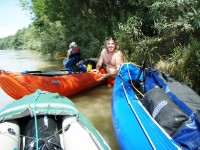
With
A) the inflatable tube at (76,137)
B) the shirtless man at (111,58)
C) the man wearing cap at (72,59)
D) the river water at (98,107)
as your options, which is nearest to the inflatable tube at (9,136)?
the inflatable tube at (76,137)

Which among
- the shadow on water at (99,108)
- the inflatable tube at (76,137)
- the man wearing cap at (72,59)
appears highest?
the man wearing cap at (72,59)

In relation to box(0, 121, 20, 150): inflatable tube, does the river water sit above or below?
below

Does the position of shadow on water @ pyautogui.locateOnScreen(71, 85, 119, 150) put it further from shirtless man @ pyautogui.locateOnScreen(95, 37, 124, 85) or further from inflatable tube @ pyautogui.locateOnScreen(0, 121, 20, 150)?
inflatable tube @ pyautogui.locateOnScreen(0, 121, 20, 150)

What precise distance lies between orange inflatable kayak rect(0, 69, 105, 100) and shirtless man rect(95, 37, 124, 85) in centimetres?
35

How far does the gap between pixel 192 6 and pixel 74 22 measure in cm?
670

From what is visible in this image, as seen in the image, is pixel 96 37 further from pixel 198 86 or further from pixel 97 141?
pixel 97 141

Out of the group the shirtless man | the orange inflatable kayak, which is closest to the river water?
the orange inflatable kayak

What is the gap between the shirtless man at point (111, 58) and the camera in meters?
5.73

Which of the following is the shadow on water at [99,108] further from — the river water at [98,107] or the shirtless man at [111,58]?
the shirtless man at [111,58]

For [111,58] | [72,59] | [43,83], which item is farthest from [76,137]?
[72,59]

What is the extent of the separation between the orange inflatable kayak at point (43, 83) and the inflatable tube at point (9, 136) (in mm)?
2006

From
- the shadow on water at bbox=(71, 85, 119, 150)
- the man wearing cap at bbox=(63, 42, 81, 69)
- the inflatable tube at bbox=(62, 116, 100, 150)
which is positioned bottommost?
the shadow on water at bbox=(71, 85, 119, 150)

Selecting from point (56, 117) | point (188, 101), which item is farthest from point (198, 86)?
point (56, 117)

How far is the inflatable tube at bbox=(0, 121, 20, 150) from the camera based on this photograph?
2418 mm
